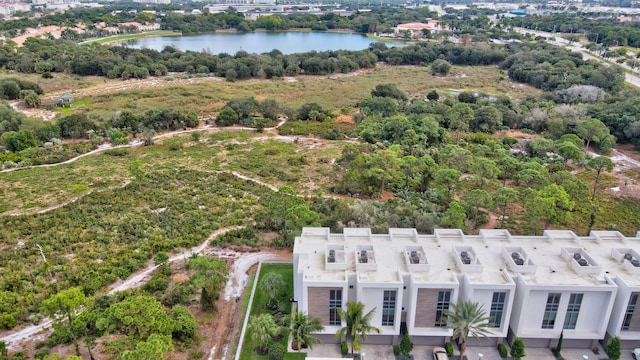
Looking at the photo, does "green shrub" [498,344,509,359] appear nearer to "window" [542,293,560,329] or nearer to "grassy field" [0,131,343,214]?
"window" [542,293,560,329]

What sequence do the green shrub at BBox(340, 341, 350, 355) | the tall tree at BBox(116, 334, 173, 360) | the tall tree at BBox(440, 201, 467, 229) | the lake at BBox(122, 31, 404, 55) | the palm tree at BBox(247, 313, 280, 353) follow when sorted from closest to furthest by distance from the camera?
the tall tree at BBox(116, 334, 173, 360), the palm tree at BBox(247, 313, 280, 353), the green shrub at BBox(340, 341, 350, 355), the tall tree at BBox(440, 201, 467, 229), the lake at BBox(122, 31, 404, 55)

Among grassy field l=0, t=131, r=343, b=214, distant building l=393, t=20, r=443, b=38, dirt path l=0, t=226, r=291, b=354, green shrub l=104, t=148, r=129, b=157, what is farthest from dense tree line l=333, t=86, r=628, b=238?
distant building l=393, t=20, r=443, b=38

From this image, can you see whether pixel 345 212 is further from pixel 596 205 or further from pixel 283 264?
pixel 596 205

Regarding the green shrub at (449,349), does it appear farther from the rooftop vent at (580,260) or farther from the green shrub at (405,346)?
the rooftop vent at (580,260)

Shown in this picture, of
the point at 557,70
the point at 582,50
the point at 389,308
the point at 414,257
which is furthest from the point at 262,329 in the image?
the point at 582,50

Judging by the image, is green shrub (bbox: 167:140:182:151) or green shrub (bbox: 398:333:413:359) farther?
green shrub (bbox: 167:140:182:151)

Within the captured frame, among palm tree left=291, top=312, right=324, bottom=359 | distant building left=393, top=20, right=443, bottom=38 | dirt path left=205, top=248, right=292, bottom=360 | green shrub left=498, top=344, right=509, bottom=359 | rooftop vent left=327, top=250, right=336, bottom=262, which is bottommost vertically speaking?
dirt path left=205, top=248, right=292, bottom=360
